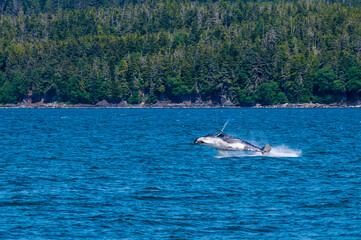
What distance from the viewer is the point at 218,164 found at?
138ft

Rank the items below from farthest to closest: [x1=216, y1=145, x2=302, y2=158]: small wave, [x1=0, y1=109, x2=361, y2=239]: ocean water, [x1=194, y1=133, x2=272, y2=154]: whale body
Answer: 1. [x1=216, y1=145, x2=302, y2=158]: small wave
2. [x1=194, y1=133, x2=272, y2=154]: whale body
3. [x1=0, y1=109, x2=361, y2=239]: ocean water

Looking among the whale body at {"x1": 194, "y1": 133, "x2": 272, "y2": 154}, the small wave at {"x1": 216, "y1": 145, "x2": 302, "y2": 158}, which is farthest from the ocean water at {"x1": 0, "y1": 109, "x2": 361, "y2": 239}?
the whale body at {"x1": 194, "y1": 133, "x2": 272, "y2": 154}

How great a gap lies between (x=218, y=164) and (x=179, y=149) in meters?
12.9

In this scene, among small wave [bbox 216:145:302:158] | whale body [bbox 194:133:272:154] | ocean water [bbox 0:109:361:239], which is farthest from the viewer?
small wave [bbox 216:145:302:158]

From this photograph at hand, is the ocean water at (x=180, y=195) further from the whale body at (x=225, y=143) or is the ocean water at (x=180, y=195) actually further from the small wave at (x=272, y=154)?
the whale body at (x=225, y=143)

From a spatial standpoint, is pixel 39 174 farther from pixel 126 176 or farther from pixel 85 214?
pixel 85 214

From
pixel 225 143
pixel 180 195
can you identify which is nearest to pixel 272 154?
pixel 225 143

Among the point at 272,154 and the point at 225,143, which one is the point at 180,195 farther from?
the point at 272,154

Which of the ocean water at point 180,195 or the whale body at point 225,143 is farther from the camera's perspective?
the whale body at point 225,143

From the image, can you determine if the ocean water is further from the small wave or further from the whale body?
the whale body

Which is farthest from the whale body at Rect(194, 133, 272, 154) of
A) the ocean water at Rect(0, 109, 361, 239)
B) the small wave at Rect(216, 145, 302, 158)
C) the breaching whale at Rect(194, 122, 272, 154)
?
the small wave at Rect(216, 145, 302, 158)

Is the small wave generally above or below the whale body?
below

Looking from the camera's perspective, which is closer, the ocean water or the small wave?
the ocean water

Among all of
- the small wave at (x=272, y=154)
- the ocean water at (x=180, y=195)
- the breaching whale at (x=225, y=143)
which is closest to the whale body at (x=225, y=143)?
the breaching whale at (x=225, y=143)
